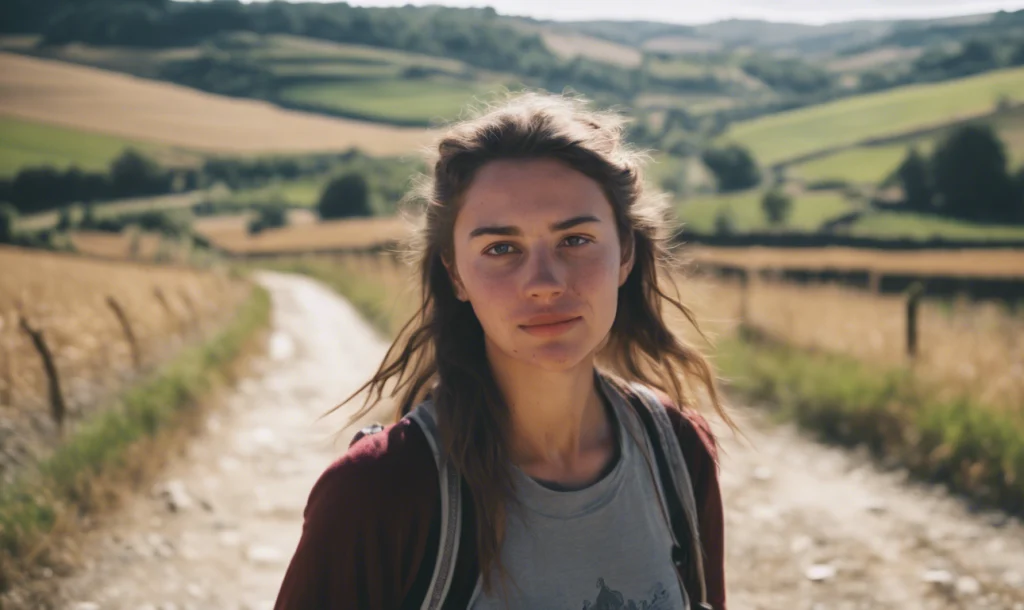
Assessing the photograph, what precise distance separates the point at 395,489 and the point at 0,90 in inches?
450

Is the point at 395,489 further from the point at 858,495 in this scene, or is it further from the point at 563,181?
the point at 858,495

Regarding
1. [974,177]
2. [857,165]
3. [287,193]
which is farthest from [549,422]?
[287,193]

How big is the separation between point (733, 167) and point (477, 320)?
36.4 m

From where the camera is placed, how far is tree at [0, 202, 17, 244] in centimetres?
845

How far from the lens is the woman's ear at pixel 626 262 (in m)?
2.16

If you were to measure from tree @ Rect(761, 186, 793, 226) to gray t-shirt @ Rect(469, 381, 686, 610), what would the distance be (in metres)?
22.6

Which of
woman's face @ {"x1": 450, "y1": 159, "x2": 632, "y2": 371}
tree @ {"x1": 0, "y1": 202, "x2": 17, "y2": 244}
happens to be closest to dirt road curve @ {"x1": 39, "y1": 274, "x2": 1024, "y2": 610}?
woman's face @ {"x1": 450, "y1": 159, "x2": 632, "y2": 371}

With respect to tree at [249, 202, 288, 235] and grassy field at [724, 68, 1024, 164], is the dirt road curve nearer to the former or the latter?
grassy field at [724, 68, 1024, 164]

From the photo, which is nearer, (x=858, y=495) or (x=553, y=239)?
(x=553, y=239)

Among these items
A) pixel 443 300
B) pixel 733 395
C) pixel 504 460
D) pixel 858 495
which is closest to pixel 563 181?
pixel 443 300

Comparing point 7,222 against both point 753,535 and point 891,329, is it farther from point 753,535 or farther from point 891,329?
point 891,329

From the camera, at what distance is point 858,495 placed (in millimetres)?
5578

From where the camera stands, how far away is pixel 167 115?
28.4 m

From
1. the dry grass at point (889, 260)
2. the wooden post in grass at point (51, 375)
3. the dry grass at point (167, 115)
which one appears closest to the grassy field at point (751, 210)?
the dry grass at point (889, 260)
